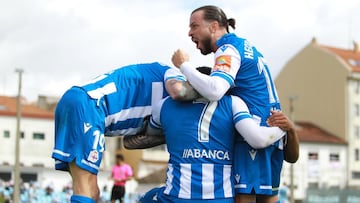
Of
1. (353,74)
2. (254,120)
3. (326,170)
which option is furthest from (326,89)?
(254,120)

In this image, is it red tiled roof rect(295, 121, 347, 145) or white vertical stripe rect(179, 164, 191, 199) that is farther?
red tiled roof rect(295, 121, 347, 145)

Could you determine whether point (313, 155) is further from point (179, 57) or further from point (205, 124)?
point (205, 124)

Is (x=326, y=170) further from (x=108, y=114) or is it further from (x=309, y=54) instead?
(x=108, y=114)

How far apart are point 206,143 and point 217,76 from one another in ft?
1.38

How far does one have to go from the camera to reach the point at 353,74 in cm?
6562

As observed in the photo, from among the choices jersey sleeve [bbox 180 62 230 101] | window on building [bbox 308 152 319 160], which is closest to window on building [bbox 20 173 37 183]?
window on building [bbox 308 152 319 160]

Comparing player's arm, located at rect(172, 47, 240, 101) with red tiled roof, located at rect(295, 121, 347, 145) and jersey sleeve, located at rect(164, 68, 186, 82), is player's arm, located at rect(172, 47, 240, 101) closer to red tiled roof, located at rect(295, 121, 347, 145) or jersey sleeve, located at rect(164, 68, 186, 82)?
jersey sleeve, located at rect(164, 68, 186, 82)

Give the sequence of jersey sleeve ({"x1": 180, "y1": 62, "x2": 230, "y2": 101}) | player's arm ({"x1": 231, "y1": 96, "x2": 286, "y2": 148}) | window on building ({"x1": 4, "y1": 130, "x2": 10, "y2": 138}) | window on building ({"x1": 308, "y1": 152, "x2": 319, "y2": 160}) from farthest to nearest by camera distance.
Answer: window on building ({"x1": 308, "y1": 152, "x2": 319, "y2": 160}), window on building ({"x1": 4, "y1": 130, "x2": 10, "y2": 138}), player's arm ({"x1": 231, "y1": 96, "x2": 286, "y2": 148}), jersey sleeve ({"x1": 180, "y1": 62, "x2": 230, "y2": 101})

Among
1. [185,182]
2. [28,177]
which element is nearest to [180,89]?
[185,182]

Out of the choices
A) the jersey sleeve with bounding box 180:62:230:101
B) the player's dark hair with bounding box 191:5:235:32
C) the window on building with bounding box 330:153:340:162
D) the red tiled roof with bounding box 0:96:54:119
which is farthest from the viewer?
the window on building with bounding box 330:153:340:162

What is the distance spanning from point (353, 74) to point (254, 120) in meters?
63.0

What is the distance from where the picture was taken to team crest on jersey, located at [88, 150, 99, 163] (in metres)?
4.60

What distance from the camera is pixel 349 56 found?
70.5 metres

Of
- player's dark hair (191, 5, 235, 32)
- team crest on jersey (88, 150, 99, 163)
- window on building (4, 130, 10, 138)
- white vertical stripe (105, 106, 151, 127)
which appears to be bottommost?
team crest on jersey (88, 150, 99, 163)
